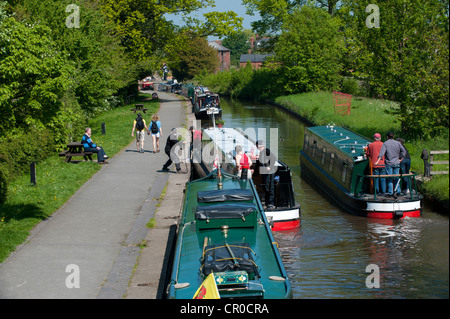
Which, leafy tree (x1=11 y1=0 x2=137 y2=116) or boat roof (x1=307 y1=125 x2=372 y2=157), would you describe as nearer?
boat roof (x1=307 y1=125 x2=372 y2=157)

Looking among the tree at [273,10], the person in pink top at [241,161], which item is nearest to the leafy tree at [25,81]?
the person in pink top at [241,161]

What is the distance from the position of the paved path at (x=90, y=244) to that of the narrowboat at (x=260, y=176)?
1.41 m

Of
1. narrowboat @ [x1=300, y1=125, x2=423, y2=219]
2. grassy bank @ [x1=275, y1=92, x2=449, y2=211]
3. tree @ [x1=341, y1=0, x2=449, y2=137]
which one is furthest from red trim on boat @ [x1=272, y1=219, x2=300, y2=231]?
tree @ [x1=341, y1=0, x2=449, y2=137]

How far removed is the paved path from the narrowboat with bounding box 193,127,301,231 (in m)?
1.41

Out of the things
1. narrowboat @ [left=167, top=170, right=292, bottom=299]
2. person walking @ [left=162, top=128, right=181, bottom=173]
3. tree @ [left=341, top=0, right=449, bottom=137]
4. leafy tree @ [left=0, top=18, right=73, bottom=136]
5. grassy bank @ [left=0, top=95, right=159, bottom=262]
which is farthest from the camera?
person walking @ [left=162, top=128, right=181, bottom=173]

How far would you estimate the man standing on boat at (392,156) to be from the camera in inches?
630

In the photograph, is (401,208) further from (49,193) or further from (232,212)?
(49,193)

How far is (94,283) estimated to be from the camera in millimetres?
10789

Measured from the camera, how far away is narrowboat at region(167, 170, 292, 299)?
8156 millimetres

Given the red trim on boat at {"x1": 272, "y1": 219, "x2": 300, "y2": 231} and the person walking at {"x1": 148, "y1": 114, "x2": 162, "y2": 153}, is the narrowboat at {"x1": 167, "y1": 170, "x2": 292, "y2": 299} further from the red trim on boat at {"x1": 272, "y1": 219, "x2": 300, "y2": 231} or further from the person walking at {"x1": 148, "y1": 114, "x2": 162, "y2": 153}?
the person walking at {"x1": 148, "y1": 114, "x2": 162, "y2": 153}

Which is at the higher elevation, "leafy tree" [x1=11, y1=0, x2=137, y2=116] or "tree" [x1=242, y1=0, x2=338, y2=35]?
"tree" [x1=242, y1=0, x2=338, y2=35]

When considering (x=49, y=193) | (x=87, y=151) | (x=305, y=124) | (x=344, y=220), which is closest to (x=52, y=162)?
(x=87, y=151)

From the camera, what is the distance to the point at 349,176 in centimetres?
1886

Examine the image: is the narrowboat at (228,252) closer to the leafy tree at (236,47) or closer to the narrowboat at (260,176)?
the narrowboat at (260,176)
